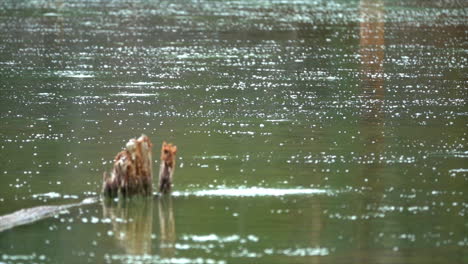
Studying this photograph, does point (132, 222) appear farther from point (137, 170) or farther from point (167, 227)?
point (137, 170)

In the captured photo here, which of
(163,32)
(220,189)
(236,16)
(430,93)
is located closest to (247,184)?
(220,189)

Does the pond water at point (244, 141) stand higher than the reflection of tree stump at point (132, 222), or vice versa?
the reflection of tree stump at point (132, 222)

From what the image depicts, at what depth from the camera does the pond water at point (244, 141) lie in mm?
17516

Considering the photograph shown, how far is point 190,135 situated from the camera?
27.0 meters

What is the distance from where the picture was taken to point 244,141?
26250mm

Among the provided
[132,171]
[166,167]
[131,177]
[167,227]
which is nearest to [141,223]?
[167,227]

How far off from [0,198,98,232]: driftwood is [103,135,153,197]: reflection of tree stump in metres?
0.55

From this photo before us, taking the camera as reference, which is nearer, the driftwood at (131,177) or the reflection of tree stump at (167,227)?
the reflection of tree stump at (167,227)

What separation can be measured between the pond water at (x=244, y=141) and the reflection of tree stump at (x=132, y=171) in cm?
24

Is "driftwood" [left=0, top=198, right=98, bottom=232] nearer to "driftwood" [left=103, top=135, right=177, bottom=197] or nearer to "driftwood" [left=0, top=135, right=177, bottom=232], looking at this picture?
"driftwood" [left=0, top=135, right=177, bottom=232]

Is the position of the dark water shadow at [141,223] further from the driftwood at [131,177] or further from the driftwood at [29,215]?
the driftwood at [29,215]

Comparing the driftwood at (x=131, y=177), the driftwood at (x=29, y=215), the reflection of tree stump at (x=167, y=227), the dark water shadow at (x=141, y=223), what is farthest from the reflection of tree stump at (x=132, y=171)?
the driftwood at (x=29, y=215)

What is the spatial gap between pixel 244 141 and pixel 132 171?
7.04 metres

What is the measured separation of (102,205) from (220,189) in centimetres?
239
